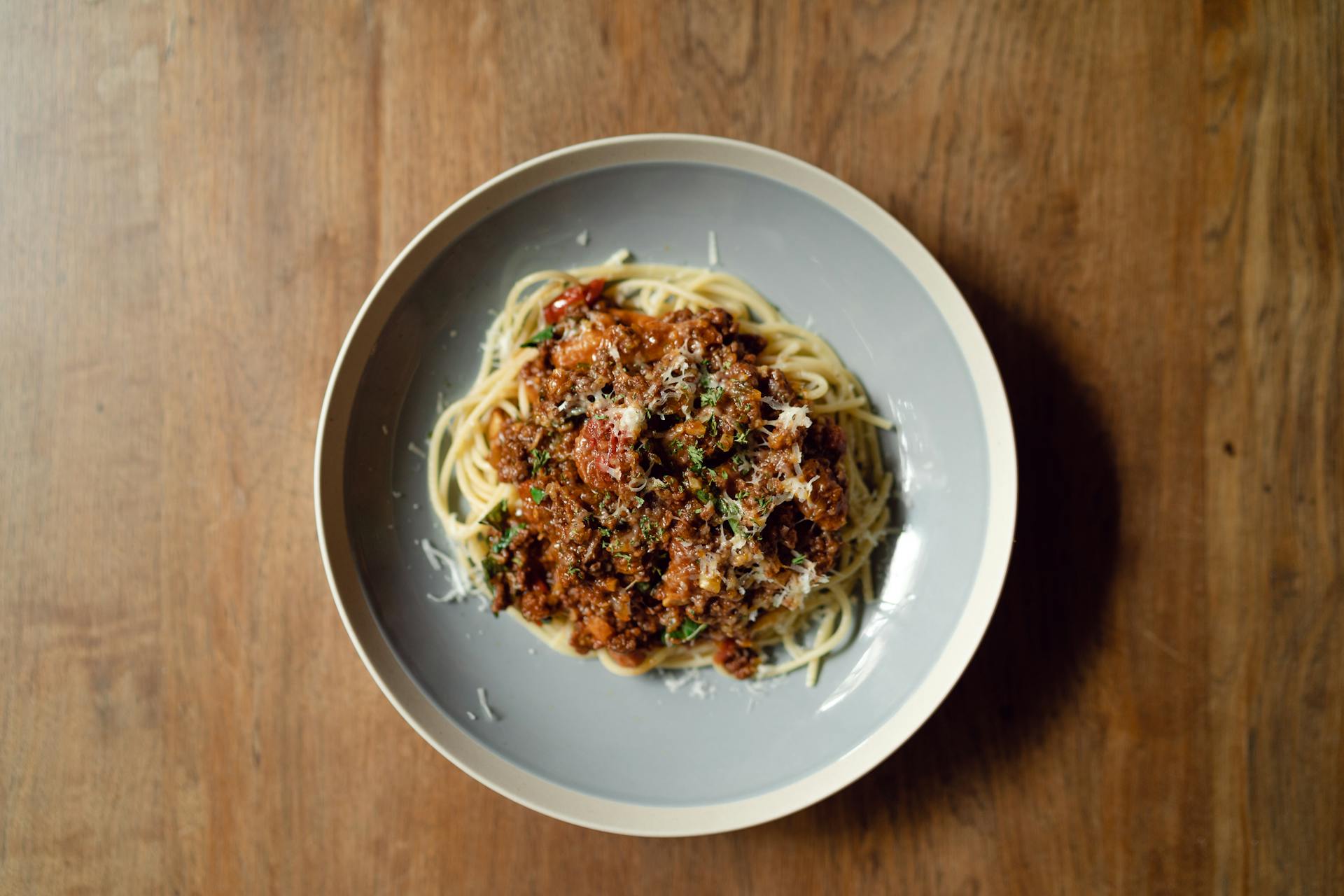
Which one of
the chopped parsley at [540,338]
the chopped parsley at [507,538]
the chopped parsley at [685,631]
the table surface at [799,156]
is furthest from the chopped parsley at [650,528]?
the table surface at [799,156]

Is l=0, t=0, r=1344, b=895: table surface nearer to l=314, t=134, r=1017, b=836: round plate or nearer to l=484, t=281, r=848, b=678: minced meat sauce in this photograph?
l=314, t=134, r=1017, b=836: round plate

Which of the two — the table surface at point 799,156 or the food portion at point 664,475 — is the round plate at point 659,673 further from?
the table surface at point 799,156

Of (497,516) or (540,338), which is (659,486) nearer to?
(497,516)

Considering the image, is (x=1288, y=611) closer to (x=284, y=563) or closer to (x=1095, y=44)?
(x=1095, y=44)

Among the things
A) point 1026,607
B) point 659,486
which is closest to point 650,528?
point 659,486

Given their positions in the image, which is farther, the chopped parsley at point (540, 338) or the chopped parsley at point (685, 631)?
the chopped parsley at point (540, 338)
